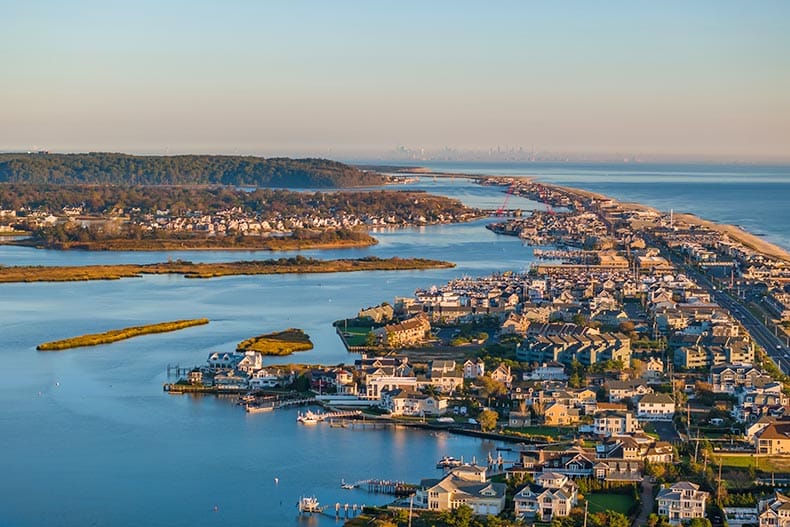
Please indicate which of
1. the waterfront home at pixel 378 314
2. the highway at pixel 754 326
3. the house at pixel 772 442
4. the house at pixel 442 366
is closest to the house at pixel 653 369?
the highway at pixel 754 326

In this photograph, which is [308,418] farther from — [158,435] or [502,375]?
[502,375]

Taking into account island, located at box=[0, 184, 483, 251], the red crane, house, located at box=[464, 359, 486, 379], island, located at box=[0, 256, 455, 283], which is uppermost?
house, located at box=[464, 359, 486, 379]

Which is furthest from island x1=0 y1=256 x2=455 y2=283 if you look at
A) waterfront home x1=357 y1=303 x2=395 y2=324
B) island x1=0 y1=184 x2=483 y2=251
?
waterfront home x1=357 y1=303 x2=395 y2=324

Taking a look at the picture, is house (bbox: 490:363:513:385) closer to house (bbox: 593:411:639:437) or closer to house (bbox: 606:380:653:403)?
house (bbox: 606:380:653:403)

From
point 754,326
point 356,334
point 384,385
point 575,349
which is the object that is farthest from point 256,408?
point 754,326

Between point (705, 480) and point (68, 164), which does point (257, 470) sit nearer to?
point (705, 480)

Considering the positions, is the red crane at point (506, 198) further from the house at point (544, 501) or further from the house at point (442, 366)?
the house at point (544, 501)
